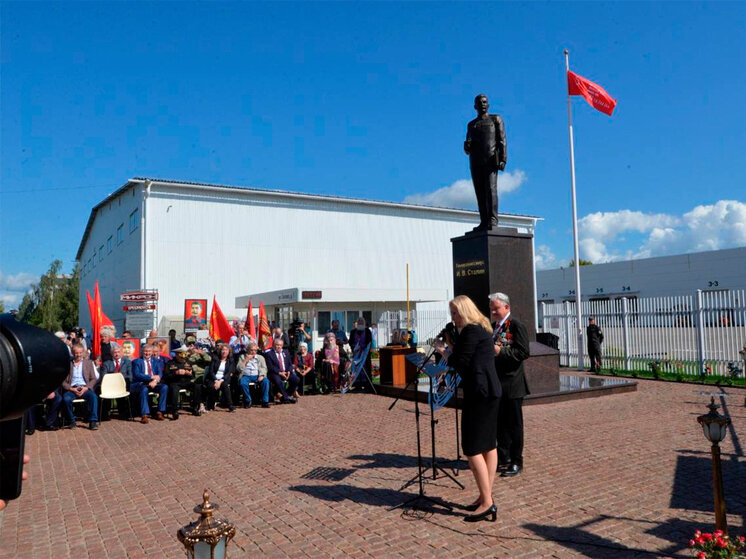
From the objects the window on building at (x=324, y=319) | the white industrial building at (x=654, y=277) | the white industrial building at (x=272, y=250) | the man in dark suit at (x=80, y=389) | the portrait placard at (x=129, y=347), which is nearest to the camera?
the man in dark suit at (x=80, y=389)

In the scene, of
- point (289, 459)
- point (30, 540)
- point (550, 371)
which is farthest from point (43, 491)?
point (550, 371)

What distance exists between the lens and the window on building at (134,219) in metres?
29.8

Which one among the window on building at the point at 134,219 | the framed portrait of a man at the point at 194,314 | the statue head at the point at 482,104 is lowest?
the framed portrait of a man at the point at 194,314

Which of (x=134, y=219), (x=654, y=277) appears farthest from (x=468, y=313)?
(x=654, y=277)

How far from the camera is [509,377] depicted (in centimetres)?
600

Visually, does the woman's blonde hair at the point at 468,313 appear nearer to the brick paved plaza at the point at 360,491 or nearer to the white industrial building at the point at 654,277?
Result: the brick paved plaza at the point at 360,491

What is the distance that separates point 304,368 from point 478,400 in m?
8.99

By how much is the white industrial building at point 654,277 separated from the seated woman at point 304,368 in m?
27.3

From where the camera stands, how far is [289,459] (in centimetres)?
716

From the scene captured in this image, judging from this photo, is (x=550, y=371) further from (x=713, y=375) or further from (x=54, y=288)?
(x=54, y=288)

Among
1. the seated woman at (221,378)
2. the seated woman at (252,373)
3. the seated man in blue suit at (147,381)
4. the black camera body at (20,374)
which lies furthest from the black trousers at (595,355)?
the black camera body at (20,374)

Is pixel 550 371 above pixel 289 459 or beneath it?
above

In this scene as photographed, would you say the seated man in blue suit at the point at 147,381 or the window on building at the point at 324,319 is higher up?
the window on building at the point at 324,319

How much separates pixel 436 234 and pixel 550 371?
1073 inches
